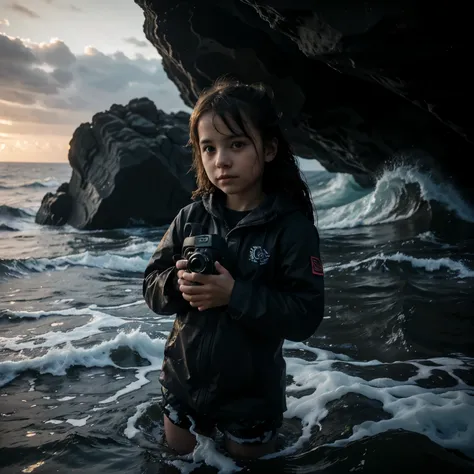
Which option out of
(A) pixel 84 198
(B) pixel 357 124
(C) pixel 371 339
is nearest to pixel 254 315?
(C) pixel 371 339

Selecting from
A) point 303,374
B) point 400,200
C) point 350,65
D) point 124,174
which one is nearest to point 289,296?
point 303,374

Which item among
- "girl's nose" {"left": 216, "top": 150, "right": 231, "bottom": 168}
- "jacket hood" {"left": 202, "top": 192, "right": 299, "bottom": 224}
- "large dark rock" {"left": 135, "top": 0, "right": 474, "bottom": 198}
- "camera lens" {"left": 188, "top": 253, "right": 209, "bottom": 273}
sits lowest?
"camera lens" {"left": 188, "top": 253, "right": 209, "bottom": 273}

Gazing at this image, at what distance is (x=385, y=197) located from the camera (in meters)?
13.6

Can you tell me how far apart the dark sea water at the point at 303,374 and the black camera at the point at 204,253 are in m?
0.99

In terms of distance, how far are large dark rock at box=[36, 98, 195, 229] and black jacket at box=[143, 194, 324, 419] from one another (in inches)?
628

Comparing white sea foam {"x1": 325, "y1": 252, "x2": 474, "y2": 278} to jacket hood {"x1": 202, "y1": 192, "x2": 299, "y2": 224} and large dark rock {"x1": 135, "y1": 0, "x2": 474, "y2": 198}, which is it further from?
jacket hood {"x1": 202, "y1": 192, "x2": 299, "y2": 224}

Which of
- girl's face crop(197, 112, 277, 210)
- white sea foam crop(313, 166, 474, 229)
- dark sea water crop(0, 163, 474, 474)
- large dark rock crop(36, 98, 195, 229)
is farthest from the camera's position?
large dark rock crop(36, 98, 195, 229)

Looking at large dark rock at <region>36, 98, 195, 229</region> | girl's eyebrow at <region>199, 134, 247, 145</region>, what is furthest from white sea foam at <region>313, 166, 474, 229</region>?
girl's eyebrow at <region>199, 134, 247, 145</region>

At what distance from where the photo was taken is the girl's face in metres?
2.24

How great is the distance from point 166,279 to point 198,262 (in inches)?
12.4

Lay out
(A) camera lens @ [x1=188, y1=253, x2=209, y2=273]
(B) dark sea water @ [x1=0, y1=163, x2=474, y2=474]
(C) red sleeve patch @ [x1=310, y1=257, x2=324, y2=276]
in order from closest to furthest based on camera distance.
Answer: (A) camera lens @ [x1=188, y1=253, x2=209, y2=273]
(C) red sleeve patch @ [x1=310, y1=257, x2=324, y2=276]
(B) dark sea water @ [x1=0, y1=163, x2=474, y2=474]

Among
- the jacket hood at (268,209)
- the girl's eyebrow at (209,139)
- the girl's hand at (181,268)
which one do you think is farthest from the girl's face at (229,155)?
the girl's hand at (181,268)

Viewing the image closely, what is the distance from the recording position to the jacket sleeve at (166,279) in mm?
2252

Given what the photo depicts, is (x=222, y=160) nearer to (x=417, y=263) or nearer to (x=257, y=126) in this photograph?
(x=257, y=126)
